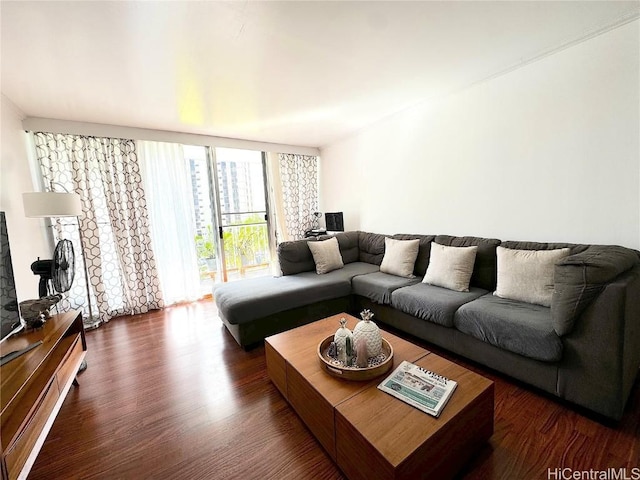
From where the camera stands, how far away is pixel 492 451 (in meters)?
1.32

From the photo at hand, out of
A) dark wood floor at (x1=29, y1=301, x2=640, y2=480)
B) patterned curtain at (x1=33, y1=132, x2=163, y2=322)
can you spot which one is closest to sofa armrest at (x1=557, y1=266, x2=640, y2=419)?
dark wood floor at (x1=29, y1=301, x2=640, y2=480)

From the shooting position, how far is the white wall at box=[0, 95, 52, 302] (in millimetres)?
2238

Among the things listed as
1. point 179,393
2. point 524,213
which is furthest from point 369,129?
point 179,393

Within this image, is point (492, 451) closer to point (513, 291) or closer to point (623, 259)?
point (513, 291)

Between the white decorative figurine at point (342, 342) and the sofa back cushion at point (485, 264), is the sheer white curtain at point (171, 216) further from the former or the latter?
the sofa back cushion at point (485, 264)

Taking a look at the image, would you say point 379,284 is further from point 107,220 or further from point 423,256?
point 107,220

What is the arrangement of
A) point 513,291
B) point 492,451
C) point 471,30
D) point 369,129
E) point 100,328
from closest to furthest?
point 492,451 → point 471,30 → point 513,291 → point 100,328 → point 369,129

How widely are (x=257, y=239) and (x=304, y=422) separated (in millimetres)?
3338

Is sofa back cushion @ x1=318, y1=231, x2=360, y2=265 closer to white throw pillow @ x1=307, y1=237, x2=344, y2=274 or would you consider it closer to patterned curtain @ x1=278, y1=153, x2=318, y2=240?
white throw pillow @ x1=307, y1=237, x2=344, y2=274

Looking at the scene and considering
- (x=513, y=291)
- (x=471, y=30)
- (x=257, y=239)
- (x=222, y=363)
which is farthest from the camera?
(x=257, y=239)

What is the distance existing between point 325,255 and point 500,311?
6.20 ft

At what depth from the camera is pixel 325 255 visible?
327 cm

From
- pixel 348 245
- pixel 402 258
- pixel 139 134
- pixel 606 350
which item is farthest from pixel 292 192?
pixel 606 350

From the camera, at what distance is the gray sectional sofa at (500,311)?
1.41 meters
